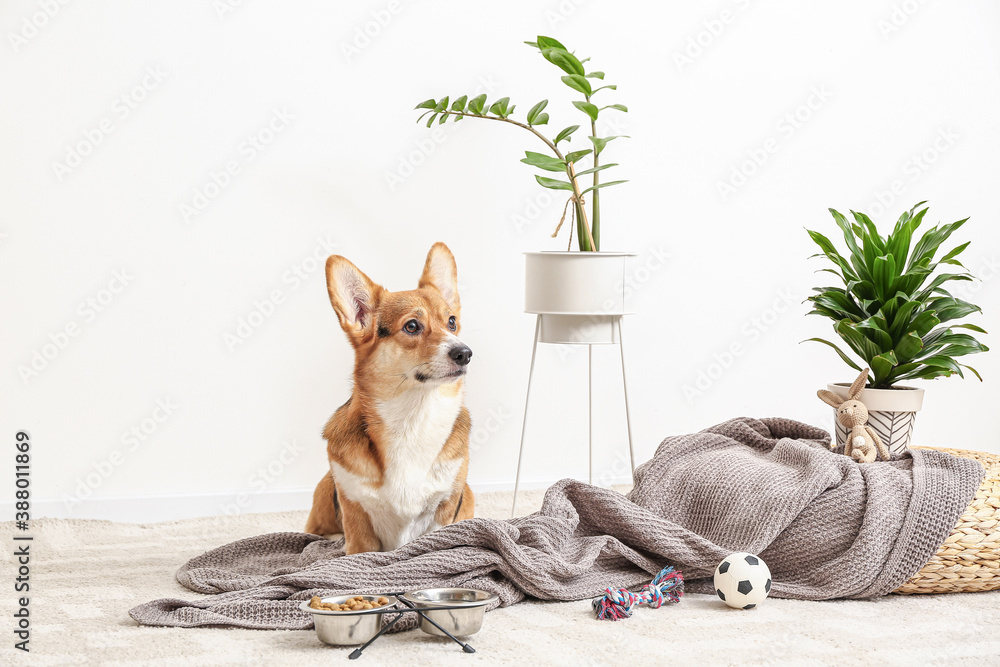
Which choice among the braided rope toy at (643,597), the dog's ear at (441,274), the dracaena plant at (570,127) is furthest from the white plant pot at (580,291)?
the braided rope toy at (643,597)

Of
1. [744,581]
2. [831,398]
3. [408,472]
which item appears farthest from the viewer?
[831,398]

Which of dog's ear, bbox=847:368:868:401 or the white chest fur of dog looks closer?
the white chest fur of dog

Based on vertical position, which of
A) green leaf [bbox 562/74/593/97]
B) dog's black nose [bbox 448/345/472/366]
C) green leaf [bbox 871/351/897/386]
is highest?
green leaf [bbox 562/74/593/97]

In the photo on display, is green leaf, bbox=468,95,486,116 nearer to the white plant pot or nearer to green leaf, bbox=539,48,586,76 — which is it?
green leaf, bbox=539,48,586,76

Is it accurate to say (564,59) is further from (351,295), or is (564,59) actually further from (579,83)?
(351,295)

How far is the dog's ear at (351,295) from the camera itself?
1993 millimetres

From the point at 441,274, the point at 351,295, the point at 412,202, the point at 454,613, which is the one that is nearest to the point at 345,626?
the point at 454,613

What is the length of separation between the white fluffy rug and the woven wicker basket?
0.11 ft

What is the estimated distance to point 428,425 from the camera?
202 cm

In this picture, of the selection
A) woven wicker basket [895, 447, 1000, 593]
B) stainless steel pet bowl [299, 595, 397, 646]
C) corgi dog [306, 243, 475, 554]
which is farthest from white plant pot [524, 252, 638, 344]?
stainless steel pet bowl [299, 595, 397, 646]

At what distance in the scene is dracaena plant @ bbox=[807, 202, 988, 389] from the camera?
7.27 ft

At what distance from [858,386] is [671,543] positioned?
A: 67 cm

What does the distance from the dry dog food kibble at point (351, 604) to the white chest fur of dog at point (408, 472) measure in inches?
14.3

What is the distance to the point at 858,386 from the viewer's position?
2221mm
